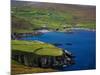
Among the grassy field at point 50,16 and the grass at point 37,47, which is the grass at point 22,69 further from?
the grassy field at point 50,16

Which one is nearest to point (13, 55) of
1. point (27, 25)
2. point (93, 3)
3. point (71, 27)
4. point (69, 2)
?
point (27, 25)

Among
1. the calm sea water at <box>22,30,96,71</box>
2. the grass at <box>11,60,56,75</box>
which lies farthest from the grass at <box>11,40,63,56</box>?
the grass at <box>11,60,56,75</box>

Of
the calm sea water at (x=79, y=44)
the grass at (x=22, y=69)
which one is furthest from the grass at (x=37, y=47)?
the grass at (x=22, y=69)

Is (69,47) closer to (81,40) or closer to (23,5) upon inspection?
(81,40)

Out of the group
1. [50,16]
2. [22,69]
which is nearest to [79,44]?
[50,16]

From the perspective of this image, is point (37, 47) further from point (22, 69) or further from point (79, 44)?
point (79, 44)

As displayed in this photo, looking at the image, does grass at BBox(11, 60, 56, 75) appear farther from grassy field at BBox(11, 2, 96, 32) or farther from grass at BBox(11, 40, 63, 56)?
grassy field at BBox(11, 2, 96, 32)
